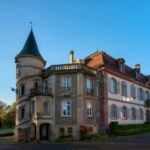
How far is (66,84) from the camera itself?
34.6 metres

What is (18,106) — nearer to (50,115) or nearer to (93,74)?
(50,115)

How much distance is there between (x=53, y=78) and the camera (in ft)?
114

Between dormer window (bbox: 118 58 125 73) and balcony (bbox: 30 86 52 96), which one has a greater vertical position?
dormer window (bbox: 118 58 125 73)

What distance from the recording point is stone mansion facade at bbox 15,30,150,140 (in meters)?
33.7

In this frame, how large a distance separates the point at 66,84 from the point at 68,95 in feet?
4.74

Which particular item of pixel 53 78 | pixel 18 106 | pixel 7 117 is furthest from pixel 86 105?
pixel 7 117

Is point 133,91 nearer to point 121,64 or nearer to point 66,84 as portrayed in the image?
point 121,64

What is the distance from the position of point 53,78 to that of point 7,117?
159 ft

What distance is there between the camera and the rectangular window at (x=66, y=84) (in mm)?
34469

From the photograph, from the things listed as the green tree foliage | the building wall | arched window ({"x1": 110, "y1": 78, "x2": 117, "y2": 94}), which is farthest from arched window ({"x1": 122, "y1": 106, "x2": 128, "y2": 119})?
the green tree foliage

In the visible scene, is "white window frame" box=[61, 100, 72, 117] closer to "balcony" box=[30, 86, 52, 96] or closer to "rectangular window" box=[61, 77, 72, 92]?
"rectangular window" box=[61, 77, 72, 92]

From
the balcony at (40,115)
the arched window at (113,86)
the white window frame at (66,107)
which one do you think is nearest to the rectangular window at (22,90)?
the balcony at (40,115)

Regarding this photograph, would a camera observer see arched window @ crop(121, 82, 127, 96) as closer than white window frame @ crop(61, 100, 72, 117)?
No

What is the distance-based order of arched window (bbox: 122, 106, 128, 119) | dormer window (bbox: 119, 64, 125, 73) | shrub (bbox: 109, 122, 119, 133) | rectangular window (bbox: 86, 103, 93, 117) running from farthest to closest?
dormer window (bbox: 119, 64, 125, 73), arched window (bbox: 122, 106, 128, 119), shrub (bbox: 109, 122, 119, 133), rectangular window (bbox: 86, 103, 93, 117)
